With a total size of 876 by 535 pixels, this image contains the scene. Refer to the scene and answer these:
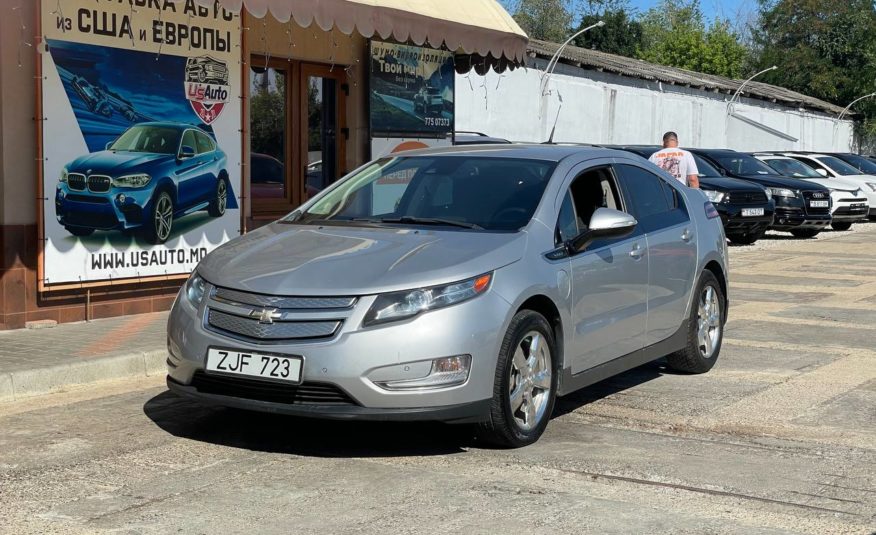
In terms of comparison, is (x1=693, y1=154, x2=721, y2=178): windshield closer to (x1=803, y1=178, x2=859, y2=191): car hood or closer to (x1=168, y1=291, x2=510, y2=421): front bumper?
(x1=803, y1=178, x2=859, y2=191): car hood

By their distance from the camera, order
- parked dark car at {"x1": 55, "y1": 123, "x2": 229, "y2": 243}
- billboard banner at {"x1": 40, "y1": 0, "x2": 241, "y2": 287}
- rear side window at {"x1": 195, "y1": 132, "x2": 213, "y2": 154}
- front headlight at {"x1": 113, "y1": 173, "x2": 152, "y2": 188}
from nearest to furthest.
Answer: billboard banner at {"x1": 40, "y1": 0, "x2": 241, "y2": 287}, parked dark car at {"x1": 55, "y1": 123, "x2": 229, "y2": 243}, front headlight at {"x1": 113, "y1": 173, "x2": 152, "y2": 188}, rear side window at {"x1": 195, "y1": 132, "x2": 213, "y2": 154}

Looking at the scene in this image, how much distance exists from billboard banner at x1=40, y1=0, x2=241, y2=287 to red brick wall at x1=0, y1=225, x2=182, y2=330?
0.13 metres

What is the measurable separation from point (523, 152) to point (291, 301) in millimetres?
2145

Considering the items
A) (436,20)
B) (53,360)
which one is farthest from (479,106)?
(53,360)

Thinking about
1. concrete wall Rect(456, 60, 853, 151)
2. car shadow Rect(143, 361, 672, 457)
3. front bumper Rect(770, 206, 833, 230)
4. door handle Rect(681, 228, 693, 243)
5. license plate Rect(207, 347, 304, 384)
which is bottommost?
car shadow Rect(143, 361, 672, 457)

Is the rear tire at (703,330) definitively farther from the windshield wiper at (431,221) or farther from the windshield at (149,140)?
the windshield at (149,140)

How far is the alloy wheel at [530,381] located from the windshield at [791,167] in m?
20.6

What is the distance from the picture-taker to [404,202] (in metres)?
6.93

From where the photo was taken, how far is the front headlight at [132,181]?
10.4 m

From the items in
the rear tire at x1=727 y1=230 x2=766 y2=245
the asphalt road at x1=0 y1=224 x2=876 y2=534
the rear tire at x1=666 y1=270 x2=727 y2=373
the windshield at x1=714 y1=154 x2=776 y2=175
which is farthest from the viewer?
the windshield at x1=714 y1=154 x2=776 y2=175

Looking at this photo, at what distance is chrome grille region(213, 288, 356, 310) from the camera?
5.63 meters

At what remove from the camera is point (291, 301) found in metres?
5.70

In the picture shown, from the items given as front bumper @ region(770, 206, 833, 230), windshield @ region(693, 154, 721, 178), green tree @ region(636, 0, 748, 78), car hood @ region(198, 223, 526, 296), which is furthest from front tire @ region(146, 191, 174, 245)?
green tree @ region(636, 0, 748, 78)

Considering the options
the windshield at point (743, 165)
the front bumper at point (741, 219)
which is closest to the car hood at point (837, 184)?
the windshield at point (743, 165)
